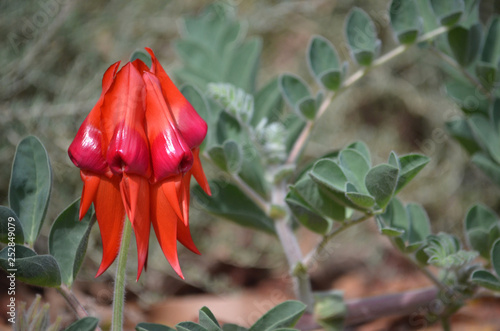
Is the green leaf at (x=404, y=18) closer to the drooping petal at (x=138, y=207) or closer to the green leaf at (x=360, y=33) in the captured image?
the green leaf at (x=360, y=33)

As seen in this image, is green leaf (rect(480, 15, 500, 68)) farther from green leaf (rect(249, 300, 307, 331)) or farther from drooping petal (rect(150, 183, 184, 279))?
drooping petal (rect(150, 183, 184, 279))

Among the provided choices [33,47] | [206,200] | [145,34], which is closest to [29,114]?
[33,47]

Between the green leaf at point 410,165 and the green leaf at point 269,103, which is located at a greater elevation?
the green leaf at point 269,103

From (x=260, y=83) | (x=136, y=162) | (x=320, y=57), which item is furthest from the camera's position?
(x=260, y=83)

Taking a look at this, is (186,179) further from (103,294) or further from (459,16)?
(103,294)

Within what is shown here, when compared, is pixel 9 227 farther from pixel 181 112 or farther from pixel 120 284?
pixel 181 112

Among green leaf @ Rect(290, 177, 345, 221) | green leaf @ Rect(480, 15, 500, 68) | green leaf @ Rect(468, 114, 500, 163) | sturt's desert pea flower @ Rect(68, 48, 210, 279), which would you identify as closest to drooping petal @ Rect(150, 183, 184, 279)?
sturt's desert pea flower @ Rect(68, 48, 210, 279)

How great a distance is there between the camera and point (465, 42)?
1.14 metres

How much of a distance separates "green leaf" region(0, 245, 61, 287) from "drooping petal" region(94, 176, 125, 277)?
87 millimetres

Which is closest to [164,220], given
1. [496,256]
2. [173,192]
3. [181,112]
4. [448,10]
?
[173,192]

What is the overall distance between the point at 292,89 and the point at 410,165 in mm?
385

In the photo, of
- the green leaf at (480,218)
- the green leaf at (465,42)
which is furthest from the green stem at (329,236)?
the green leaf at (465,42)

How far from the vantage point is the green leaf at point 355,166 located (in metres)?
0.87

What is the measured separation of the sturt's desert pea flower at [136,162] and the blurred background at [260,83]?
58 centimetres
